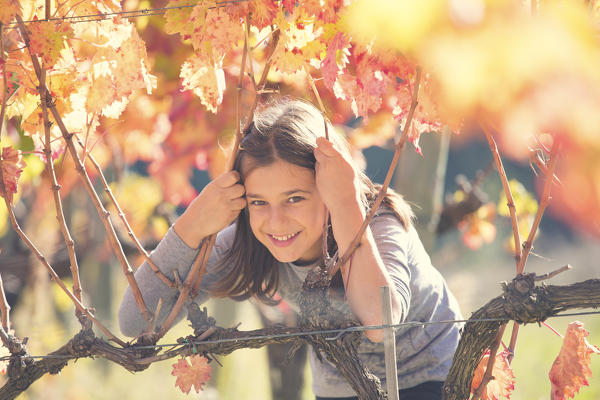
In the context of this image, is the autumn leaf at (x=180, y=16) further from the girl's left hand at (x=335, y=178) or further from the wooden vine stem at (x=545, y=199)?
the wooden vine stem at (x=545, y=199)

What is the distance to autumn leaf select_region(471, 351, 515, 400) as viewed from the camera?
4.40 feet

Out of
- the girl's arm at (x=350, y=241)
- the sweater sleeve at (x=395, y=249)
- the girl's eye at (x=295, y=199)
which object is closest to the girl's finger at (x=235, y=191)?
the girl's eye at (x=295, y=199)

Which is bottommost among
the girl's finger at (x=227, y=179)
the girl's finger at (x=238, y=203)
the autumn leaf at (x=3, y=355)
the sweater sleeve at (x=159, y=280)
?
the autumn leaf at (x=3, y=355)

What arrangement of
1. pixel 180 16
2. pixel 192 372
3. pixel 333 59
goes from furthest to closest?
1. pixel 192 372
2. pixel 180 16
3. pixel 333 59

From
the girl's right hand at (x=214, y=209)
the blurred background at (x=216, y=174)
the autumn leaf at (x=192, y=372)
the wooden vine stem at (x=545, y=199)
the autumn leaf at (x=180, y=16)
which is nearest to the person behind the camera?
the blurred background at (x=216, y=174)

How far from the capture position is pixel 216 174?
3.73 m

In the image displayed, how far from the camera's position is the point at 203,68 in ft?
4.50

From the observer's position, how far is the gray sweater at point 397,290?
1.62 meters

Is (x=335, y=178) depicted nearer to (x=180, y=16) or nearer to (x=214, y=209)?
(x=214, y=209)

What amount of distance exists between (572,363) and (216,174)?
269 cm

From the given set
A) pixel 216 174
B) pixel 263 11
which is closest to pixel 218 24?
pixel 263 11

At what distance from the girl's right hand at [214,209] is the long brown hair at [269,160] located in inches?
2.8

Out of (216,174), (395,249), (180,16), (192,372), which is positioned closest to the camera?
(180,16)

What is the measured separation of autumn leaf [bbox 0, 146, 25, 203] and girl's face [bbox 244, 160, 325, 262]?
0.52 m
